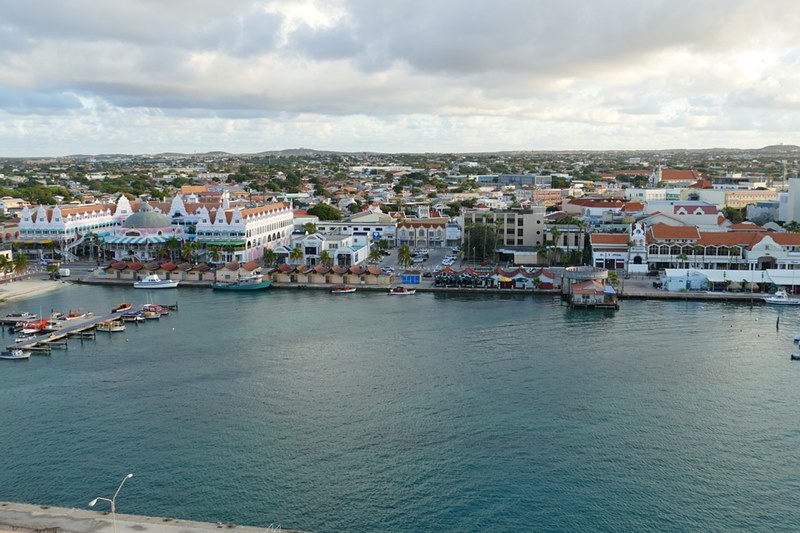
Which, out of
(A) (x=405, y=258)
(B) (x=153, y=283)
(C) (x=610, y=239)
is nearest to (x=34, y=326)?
(B) (x=153, y=283)

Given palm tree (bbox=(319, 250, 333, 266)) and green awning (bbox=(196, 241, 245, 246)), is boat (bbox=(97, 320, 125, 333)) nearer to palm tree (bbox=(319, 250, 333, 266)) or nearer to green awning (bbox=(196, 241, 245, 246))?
palm tree (bbox=(319, 250, 333, 266))

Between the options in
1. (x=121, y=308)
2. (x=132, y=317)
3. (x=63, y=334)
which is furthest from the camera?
(x=121, y=308)

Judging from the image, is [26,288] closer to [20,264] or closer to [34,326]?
[20,264]

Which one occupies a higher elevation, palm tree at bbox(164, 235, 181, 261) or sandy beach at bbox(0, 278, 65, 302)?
palm tree at bbox(164, 235, 181, 261)

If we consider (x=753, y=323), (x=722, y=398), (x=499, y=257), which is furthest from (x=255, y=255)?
(x=722, y=398)

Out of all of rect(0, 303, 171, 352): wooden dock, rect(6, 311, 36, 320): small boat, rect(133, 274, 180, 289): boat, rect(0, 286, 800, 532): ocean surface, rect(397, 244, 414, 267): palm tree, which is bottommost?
rect(0, 286, 800, 532): ocean surface

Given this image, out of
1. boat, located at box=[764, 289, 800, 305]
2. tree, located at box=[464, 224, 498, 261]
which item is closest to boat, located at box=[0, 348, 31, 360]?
tree, located at box=[464, 224, 498, 261]

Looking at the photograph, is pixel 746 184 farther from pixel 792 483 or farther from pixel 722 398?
pixel 792 483

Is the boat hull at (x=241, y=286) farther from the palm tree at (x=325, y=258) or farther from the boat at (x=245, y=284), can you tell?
the palm tree at (x=325, y=258)
